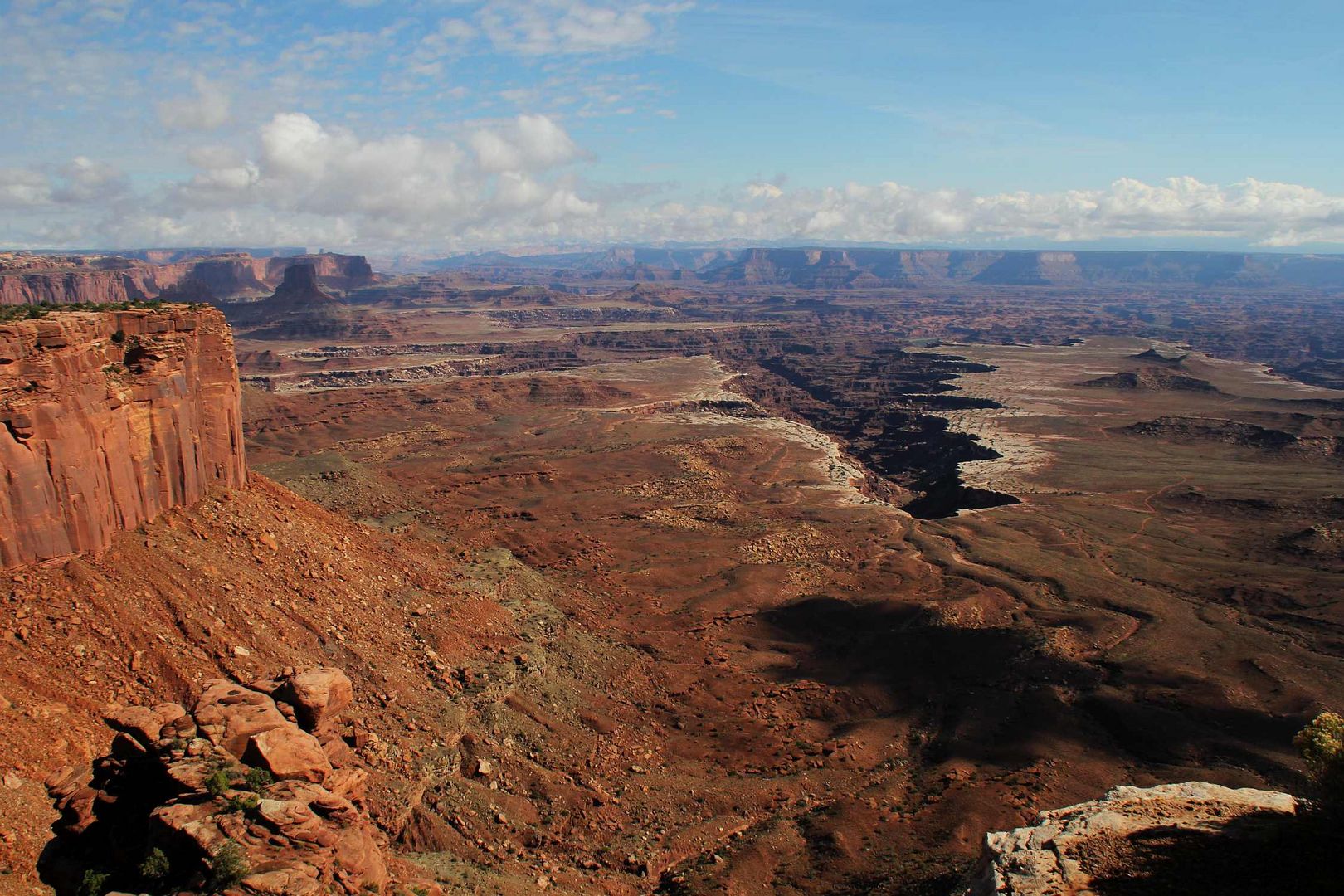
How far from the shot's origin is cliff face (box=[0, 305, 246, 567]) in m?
18.4

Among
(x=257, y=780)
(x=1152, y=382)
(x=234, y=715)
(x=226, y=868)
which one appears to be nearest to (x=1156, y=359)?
(x=1152, y=382)

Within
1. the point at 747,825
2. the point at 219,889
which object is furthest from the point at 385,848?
the point at 747,825

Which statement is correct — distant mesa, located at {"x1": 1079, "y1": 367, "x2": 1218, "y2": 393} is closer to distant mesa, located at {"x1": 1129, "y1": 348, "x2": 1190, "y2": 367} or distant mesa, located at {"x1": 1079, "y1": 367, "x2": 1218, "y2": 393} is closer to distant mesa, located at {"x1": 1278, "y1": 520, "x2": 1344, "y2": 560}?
distant mesa, located at {"x1": 1129, "y1": 348, "x2": 1190, "y2": 367}

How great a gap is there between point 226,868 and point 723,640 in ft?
88.8

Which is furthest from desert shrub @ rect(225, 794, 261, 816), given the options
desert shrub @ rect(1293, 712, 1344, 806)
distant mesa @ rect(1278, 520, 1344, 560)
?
distant mesa @ rect(1278, 520, 1344, 560)

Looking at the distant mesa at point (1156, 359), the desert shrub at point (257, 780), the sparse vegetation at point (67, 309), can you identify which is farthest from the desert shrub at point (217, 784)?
the distant mesa at point (1156, 359)

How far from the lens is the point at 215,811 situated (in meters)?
13.4

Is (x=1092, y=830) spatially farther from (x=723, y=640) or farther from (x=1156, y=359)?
(x=1156, y=359)

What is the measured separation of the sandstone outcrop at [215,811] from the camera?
12.7m

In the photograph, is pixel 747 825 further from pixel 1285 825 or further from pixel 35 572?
pixel 35 572

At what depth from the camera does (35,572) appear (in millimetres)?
18578

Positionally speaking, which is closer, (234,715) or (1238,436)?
(234,715)

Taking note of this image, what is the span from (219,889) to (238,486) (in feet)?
60.6

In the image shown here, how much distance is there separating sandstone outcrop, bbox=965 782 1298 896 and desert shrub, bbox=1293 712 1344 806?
41.6 inches
